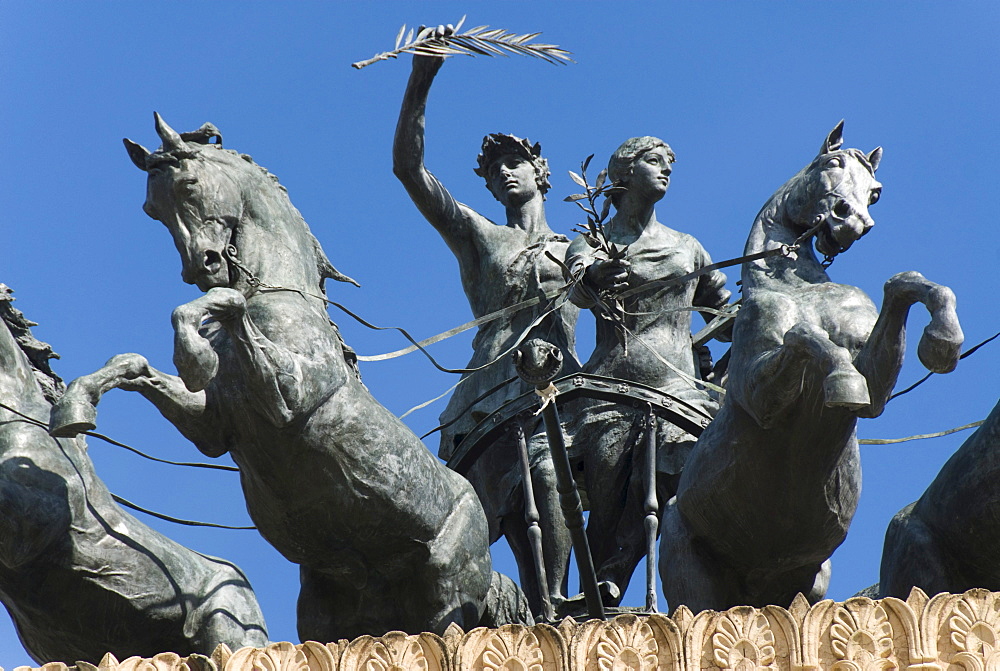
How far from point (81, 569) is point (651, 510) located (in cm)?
330

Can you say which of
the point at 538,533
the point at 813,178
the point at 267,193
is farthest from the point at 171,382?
the point at 813,178

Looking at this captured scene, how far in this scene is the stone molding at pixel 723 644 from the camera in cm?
1091

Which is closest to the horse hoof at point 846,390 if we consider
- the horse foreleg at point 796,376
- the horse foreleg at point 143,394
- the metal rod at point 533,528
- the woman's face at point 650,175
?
the horse foreleg at point 796,376

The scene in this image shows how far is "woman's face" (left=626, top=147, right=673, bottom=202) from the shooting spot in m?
15.5

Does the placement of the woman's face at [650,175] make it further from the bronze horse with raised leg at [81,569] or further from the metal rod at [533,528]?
the bronze horse with raised leg at [81,569]

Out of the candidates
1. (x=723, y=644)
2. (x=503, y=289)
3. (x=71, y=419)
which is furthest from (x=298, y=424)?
(x=503, y=289)

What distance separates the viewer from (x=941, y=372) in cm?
1178

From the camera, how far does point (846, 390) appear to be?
11.8 metres

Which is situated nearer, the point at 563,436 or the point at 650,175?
the point at 563,436

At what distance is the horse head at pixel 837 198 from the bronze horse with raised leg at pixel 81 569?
141 inches

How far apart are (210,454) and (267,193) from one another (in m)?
1.59

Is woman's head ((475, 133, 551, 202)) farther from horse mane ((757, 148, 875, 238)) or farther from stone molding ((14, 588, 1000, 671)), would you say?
stone molding ((14, 588, 1000, 671))

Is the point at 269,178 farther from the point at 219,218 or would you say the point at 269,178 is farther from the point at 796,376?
the point at 796,376

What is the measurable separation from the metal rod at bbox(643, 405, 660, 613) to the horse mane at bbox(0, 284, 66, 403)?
10.7 feet
